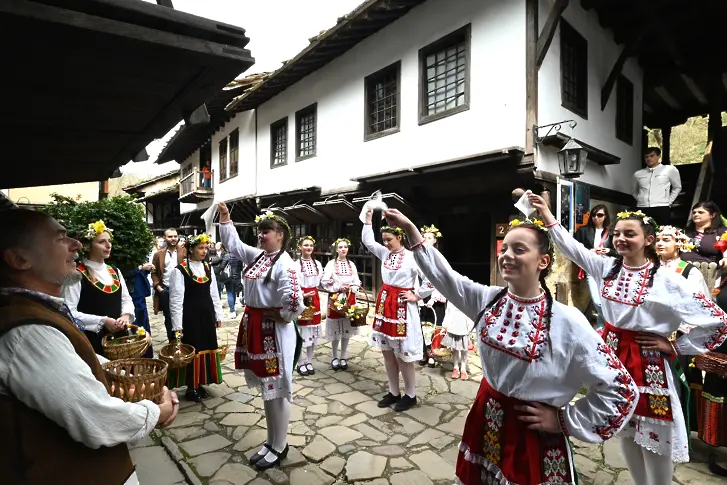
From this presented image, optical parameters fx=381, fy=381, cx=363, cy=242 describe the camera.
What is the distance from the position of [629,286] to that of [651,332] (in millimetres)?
345

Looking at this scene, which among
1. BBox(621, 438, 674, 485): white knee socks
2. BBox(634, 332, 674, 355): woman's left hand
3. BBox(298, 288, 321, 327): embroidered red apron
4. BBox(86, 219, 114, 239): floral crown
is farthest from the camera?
BBox(298, 288, 321, 327): embroidered red apron

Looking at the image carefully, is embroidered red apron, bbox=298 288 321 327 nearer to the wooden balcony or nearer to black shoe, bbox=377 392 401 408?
black shoe, bbox=377 392 401 408

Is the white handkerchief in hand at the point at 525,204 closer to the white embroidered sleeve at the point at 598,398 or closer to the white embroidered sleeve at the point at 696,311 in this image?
the white embroidered sleeve at the point at 696,311

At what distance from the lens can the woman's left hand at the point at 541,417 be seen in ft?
5.70

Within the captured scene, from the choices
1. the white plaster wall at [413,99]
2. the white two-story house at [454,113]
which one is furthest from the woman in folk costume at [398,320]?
the white plaster wall at [413,99]

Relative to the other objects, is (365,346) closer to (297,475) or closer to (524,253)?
(297,475)

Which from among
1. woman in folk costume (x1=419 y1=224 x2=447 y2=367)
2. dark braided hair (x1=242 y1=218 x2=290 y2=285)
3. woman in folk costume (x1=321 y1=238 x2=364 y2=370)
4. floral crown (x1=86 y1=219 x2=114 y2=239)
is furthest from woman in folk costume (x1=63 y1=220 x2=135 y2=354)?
woman in folk costume (x1=419 y1=224 x2=447 y2=367)

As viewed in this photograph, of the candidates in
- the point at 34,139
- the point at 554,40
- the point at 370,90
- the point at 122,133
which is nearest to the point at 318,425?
the point at 122,133

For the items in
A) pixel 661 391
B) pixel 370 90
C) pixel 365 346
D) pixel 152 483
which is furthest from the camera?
pixel 370 90

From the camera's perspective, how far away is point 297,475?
3.31 m

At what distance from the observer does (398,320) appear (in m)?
4.71

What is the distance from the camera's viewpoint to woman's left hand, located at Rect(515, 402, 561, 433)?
1738 mm

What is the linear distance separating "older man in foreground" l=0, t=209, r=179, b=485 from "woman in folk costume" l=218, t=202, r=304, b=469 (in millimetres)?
1858

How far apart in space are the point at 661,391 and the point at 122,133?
4.39 m
